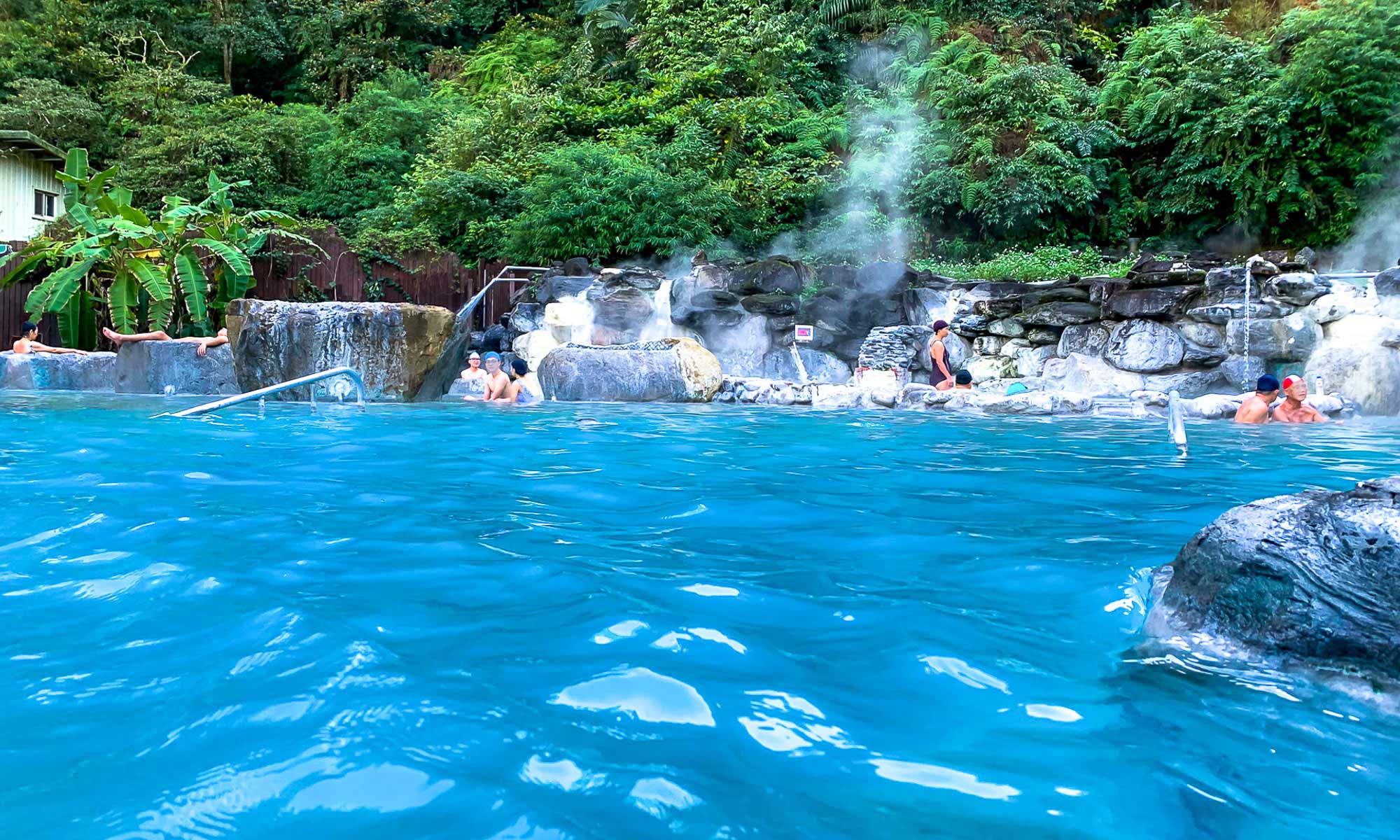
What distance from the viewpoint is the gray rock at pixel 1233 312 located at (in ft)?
37.3

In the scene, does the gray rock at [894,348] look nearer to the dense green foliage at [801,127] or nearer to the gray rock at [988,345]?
the gray rock at [988,345]

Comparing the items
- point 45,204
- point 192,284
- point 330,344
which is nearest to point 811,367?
point 330,344

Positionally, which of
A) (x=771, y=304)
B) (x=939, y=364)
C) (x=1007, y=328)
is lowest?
(x=939, y=364)

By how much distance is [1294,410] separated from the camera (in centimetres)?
853

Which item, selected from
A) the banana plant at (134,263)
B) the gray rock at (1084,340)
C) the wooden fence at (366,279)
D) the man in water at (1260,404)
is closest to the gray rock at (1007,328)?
the gray rock at (1084,340)

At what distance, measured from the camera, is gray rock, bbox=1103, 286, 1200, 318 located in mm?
11852

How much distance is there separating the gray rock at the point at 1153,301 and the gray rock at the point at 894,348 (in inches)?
107

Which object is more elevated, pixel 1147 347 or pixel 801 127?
pixel 801 127

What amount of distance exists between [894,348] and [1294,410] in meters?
5.89

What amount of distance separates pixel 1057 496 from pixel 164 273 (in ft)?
46.2

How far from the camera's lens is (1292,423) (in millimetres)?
8398

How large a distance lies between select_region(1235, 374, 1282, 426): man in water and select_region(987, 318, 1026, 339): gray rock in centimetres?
464

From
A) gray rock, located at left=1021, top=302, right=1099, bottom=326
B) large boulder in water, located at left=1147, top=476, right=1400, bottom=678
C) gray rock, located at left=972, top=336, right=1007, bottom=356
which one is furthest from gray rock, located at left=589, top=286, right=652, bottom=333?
large boulder in water, located at left=1147, top=476, right=1400, bottom=678

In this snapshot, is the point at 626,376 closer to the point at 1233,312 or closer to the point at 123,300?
the point at 1233,312
